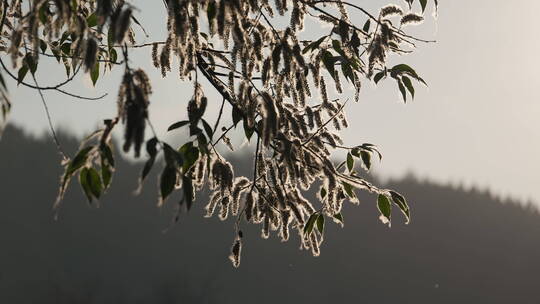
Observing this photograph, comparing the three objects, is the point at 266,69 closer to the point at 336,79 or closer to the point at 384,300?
the point at 336,79

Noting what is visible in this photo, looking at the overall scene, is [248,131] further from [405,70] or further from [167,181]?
[167,181]

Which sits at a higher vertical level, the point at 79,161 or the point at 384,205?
the point at 79,161

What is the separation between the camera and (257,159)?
3361mm

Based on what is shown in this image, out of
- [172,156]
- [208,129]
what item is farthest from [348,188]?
[172,156]

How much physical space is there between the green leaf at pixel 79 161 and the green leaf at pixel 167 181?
277mm

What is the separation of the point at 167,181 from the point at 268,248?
81.3 metres

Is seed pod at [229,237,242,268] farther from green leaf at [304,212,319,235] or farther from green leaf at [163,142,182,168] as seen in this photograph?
green leaf at [163,142,182,168]

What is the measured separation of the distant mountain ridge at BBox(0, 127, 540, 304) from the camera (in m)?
76.6

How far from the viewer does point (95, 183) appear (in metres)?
2.37

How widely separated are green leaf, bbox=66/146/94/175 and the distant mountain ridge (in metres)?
71.4

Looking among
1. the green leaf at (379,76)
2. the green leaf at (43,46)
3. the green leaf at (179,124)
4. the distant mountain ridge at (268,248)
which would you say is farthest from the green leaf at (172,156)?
the distant mountain ridge at (268,248)

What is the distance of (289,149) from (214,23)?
2.00ft

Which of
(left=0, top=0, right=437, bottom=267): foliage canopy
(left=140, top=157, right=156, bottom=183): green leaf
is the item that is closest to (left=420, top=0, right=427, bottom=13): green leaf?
(left=0, top=0, right=437, bottom=267): foliage canopy

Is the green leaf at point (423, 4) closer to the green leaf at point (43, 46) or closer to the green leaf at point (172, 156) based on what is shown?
the green leaf at point (172, 156)
